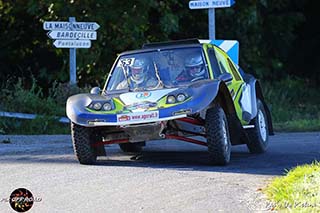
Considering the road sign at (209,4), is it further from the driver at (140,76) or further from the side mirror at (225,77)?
the side mirror at (225,77)

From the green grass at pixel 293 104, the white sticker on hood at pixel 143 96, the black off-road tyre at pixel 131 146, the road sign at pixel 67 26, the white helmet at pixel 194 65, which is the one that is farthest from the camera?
the green grass at pixel 293 104

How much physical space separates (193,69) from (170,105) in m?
1.47

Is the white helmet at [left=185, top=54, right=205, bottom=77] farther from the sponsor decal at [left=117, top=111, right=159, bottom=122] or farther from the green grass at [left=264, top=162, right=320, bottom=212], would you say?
the green grass at [left=264, top=162, right=320, bottom=212]

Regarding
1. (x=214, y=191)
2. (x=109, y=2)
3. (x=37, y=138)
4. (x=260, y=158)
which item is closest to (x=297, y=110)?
(x=109, y=2)

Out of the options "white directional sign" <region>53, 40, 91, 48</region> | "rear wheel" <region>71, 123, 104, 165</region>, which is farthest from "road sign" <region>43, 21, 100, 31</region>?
"rear wheel" <region>71, 123, 104, 165</region>

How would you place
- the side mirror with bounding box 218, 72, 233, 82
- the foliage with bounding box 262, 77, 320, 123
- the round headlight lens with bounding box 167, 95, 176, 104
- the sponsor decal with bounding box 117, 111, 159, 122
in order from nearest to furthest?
the sponsor decal with bounding box 117, 111, 159, 122 < the round headlight lens with bounding box 167, 95, 176, 104 < the side mirror with bounding box 218, 72, 233, 82 < the foliage with bounding box 262, 77, 320, 123

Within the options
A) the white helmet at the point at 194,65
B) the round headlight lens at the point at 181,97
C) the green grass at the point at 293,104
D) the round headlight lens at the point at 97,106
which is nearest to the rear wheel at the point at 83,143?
the round headlight lens at the point at 97,106

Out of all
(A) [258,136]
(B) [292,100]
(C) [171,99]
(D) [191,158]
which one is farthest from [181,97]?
(B) [292,100]

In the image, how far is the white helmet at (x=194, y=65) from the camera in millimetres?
11250

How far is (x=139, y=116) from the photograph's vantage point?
390 inches

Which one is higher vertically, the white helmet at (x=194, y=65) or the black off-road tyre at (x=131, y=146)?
the white helmet at (x=194, y=65)

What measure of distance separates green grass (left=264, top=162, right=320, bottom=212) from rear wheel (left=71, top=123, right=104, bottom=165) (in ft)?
8.55

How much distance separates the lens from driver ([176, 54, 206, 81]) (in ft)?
36.7

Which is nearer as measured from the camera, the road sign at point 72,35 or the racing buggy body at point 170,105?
the racing buggy body at point 170,105
